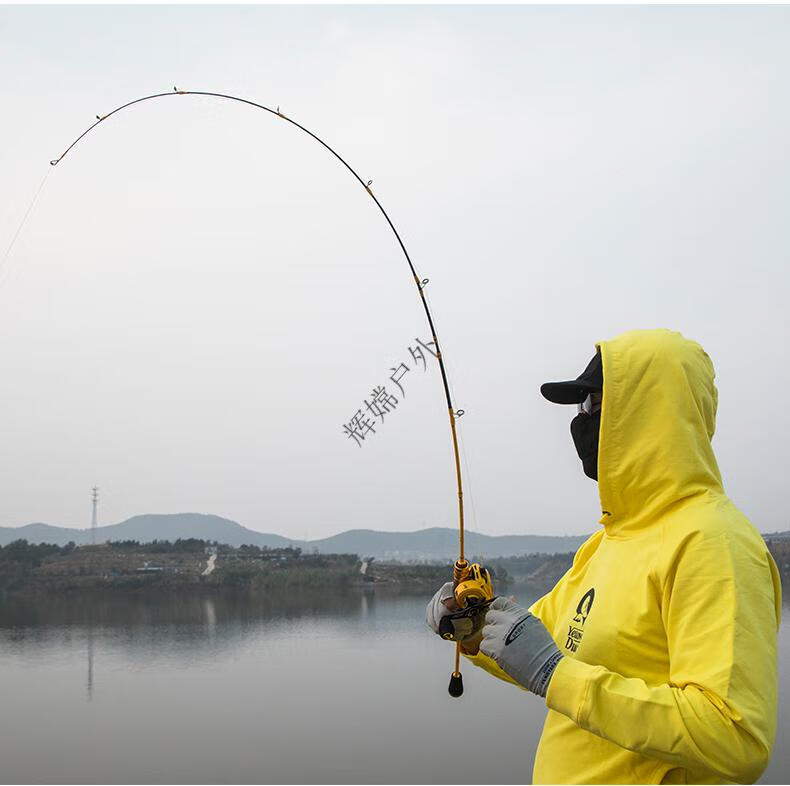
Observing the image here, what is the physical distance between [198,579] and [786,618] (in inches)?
766

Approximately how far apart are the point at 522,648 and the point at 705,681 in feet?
1.07

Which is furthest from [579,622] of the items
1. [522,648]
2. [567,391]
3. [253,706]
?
[253,706]

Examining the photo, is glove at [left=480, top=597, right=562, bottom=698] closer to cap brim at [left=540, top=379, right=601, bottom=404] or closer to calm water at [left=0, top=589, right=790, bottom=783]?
cap brim at [left=540, top=379, right=601, bottom=404]

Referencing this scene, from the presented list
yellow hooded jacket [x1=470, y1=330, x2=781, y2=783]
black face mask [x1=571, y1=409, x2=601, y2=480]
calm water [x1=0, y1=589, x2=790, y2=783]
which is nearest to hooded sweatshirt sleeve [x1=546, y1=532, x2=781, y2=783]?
yellow hooded jacket [x1=470, y1=330, x2=781, y2=783]

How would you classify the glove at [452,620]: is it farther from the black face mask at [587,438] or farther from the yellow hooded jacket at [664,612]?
the black face mask at [587,438]

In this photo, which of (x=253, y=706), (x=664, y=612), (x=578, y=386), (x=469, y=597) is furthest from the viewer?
(x=253, y=706)

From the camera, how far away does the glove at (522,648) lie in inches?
55.6

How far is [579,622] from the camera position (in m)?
1.62

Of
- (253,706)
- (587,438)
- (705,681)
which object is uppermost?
(587,438)

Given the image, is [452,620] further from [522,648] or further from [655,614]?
[655,614]

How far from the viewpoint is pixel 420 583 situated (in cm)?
2016

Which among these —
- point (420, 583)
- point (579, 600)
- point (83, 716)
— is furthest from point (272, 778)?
point (579, 600)

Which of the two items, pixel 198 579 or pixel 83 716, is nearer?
pixel 83 716

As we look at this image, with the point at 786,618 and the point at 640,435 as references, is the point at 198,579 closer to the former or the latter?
the point at 786,618
